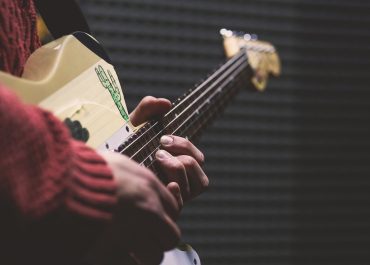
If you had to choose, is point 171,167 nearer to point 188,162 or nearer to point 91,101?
point 188,162

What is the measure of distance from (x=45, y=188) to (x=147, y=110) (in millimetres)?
474

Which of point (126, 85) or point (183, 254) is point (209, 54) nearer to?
point (126, 85)

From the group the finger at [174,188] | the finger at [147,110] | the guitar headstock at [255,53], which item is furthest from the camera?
the guitar headstock at [255,53]

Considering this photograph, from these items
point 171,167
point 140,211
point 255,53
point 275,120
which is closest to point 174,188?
point 171,167

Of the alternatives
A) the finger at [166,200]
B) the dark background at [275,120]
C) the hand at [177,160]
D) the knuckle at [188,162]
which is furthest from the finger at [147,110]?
the dark background at [275,120]

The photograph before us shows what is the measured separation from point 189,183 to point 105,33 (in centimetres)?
186

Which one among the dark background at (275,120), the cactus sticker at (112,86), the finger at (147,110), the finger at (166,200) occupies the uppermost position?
the cactus sticker at (112,86)

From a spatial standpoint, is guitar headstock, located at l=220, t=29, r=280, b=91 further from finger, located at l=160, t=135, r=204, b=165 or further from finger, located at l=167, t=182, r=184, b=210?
finger, located at l=167, t=182, r=184, b=210

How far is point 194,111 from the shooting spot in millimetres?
1317

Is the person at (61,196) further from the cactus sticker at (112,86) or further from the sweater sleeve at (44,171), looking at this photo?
the cactus sticker at (112,86)

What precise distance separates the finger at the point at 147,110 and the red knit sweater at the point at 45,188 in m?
0.40

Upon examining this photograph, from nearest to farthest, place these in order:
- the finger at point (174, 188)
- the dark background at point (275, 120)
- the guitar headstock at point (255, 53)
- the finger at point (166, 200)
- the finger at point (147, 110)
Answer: the finger at point (166, 200)
the finger at point (174, 188)
the finger at point (147, 110)
the guitar headstock at point (255, 53)
the dark background at point (275, 120)

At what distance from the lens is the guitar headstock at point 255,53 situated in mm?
1913

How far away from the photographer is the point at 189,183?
3.55ft
